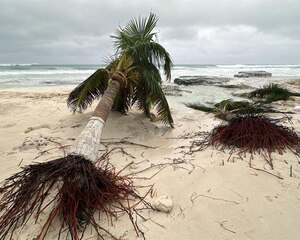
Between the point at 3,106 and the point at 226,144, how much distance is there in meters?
5.96

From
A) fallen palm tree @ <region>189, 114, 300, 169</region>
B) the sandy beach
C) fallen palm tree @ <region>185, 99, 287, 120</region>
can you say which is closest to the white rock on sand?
the sandy beach

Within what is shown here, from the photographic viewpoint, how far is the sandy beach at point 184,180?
2264mm

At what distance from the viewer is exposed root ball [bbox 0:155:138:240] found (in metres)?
2.27

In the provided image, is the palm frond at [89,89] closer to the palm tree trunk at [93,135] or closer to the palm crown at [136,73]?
the palm crown at [136,73]

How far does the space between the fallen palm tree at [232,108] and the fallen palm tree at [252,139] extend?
59 centimetres

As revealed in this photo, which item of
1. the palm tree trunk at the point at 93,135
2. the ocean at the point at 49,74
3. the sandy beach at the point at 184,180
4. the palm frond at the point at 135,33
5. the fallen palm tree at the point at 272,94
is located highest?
the palm frond at the point at 135,33

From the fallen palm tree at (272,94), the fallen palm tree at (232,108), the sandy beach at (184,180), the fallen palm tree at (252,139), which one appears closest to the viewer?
the sandy beach at (184,180)

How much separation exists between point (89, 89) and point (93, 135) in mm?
2235

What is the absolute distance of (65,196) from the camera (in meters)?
2.36

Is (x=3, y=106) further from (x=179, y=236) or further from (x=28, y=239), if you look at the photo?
(x=179, y=236)

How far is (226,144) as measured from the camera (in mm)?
3861

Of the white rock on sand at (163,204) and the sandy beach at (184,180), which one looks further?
the white rock on sand at (163,204)

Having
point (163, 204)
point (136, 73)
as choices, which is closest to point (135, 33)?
point (136, 73)

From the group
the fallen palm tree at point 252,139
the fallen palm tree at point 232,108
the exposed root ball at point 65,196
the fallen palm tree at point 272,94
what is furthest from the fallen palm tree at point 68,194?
the fallen palm tree at point 272,94
